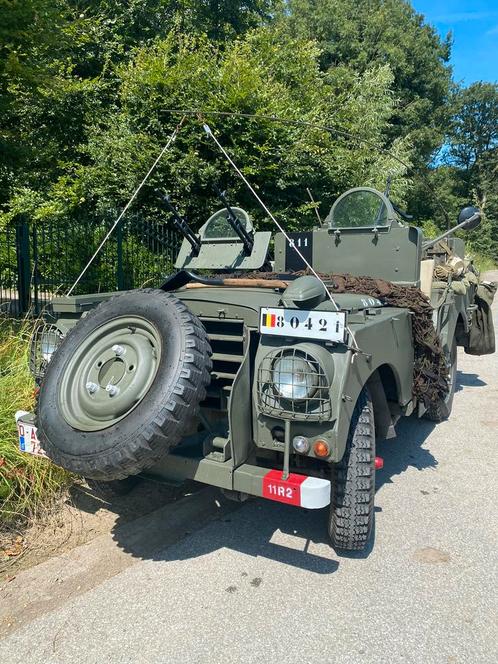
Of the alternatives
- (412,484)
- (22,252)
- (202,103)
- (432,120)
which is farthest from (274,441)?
(432,120)

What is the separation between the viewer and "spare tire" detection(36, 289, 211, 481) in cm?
275

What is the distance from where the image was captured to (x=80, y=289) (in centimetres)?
927

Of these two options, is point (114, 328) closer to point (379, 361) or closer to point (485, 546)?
point (379, 361)

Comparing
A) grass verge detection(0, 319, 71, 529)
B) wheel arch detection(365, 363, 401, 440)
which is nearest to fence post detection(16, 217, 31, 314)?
grass verge detection(0, 319, 71, 529)

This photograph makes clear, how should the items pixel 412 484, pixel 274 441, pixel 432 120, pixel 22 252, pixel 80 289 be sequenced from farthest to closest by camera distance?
pixel 432 120 < pixel 80 289 < pixel 22 252 < pixel 412 484 < pixel 274 441

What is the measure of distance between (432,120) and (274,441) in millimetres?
29026

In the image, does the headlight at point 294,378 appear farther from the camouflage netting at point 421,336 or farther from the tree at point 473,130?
the tree at point 473,130

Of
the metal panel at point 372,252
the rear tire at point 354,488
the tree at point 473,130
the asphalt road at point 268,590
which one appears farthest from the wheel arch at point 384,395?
the tree at point 473,130

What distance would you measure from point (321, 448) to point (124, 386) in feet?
3.60

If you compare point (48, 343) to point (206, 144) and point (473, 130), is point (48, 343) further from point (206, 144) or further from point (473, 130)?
point (473, 130)

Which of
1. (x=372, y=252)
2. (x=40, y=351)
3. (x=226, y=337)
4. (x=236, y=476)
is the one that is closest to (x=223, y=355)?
(x=226, y=337)

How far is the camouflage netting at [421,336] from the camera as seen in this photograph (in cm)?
411

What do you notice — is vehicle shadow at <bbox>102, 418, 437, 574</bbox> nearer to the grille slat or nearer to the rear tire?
the rear tire

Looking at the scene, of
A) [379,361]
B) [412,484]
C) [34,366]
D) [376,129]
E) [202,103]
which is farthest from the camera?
[376,129]
